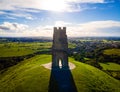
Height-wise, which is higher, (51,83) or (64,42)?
(64,42)

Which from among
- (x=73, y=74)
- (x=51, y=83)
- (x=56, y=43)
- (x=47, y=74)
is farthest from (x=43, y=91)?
(x=56, y=43)

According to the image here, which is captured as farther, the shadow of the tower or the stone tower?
the stone tower

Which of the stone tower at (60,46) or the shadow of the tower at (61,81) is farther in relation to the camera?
the stone tower at (60,46)

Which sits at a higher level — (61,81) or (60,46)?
(60,46)

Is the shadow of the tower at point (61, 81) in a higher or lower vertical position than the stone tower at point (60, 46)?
lower

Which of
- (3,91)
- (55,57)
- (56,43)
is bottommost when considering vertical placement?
(3,91)

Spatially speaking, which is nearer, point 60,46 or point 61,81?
point 61,81

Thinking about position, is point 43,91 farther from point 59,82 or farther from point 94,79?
point 94,79

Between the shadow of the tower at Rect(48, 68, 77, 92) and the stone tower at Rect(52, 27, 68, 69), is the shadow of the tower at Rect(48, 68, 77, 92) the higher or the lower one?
the lower one
